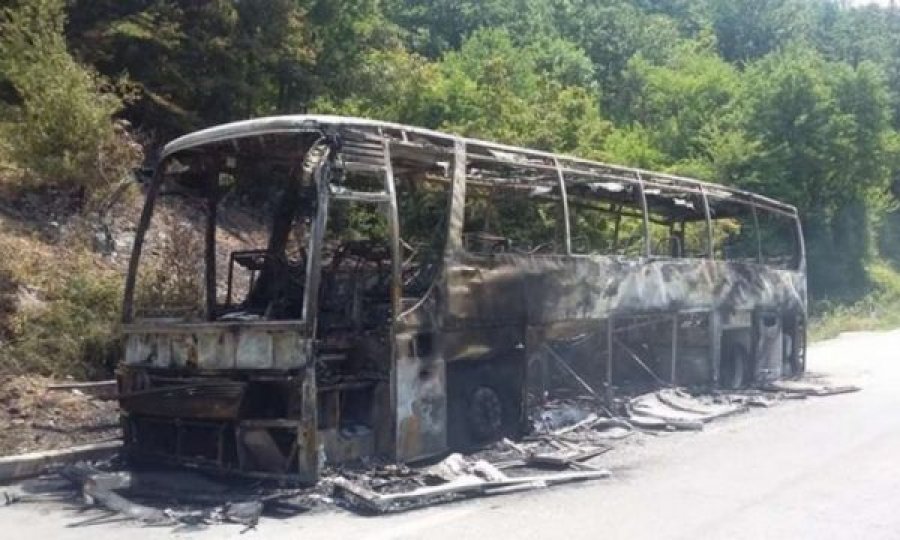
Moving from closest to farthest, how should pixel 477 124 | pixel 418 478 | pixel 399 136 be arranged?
pixel 418 478, pixel 399 136, pixel 477 124

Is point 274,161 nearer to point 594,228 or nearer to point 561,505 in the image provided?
point 561,505

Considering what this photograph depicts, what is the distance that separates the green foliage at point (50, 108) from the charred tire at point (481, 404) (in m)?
7.39

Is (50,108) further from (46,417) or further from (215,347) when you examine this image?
(215,347)

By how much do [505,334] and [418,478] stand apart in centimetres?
245

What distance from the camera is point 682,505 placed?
26.2ft

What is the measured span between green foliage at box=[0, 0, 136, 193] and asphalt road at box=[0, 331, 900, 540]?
7.70m

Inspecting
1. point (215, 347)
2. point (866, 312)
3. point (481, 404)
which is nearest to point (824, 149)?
point (866, 312)

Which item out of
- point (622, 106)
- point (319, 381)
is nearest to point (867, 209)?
point (622, 106)

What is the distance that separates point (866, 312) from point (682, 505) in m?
33.8

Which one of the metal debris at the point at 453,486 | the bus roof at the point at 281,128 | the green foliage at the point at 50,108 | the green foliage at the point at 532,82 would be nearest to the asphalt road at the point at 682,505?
the metal debris at the point at 453,486

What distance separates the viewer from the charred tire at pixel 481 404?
10.2 m

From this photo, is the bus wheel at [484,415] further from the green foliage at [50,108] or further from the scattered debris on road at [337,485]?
the green foliage at [50,108]

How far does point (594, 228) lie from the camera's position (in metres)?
15.1

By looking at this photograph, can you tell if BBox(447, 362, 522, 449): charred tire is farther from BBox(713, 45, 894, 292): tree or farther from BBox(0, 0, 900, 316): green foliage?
BBox(713, 45, 894, 292): tree
